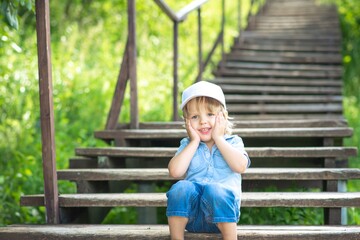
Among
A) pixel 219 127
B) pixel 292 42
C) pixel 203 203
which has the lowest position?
pixel 203 203

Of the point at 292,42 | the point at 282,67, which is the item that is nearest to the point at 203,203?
the point at 282,67

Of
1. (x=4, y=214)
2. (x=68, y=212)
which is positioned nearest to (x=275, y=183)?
(x=68, y=212)

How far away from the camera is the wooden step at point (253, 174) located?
336cm

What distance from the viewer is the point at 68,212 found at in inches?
130

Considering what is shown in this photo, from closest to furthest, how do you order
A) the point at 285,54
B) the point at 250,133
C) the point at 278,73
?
the point at 250,133 < the point at 278,73 < the point at 285,54

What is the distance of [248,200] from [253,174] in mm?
296

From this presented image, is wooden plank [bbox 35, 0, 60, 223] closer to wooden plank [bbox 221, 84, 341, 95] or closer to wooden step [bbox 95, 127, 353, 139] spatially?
wooden step [bbox 95, 127, 353, 139]

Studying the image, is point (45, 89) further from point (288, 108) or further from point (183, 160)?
point (288, 108)

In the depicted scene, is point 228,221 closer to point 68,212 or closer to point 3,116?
point 68,212

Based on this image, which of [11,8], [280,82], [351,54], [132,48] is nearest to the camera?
[11,8]

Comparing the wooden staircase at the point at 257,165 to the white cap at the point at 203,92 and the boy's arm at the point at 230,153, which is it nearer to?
the boy's arm at the point at 230,153

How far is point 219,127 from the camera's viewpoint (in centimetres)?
271

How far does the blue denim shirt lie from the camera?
2740 millimetres

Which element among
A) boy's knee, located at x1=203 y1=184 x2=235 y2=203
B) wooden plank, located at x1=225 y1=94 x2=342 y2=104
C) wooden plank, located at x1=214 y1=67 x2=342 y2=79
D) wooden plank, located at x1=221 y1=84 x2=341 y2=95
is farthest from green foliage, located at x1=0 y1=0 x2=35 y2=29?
wooden plank, located at x1=214 y1=67 x2=342 y2=79
